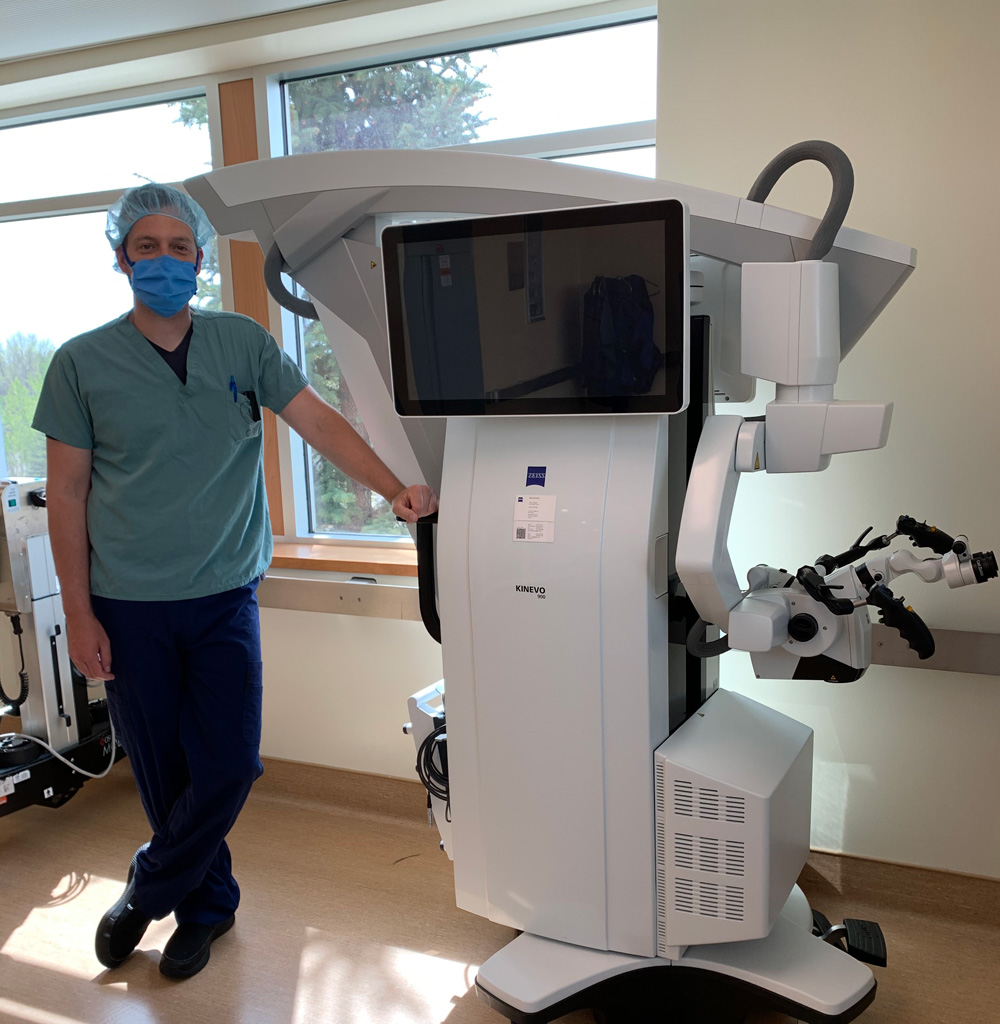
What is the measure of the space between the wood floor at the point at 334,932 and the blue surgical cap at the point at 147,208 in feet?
5.53

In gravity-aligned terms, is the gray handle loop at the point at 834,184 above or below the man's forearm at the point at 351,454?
A: above

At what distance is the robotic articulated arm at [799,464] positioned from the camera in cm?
146

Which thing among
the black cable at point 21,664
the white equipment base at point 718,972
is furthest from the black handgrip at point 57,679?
the white equipment base at point 718,972

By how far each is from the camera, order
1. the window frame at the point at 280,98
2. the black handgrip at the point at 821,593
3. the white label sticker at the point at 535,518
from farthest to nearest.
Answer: the window frame at the point at 280,98, the white label sticker at the point at 535,518, the black handgrip at the point at 821,593

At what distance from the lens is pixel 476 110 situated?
267cm

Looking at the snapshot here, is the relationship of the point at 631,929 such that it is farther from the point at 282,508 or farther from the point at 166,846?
the point at 282,508

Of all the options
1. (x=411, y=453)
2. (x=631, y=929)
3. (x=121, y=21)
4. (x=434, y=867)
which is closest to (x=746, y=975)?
(x=631, y=929)

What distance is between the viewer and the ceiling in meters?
2.53

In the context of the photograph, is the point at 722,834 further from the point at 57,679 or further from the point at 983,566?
the point at 57,679

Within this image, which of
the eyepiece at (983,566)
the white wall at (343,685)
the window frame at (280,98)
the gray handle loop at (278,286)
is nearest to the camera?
the eyepiece at (983,566)

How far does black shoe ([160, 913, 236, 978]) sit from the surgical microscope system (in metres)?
0.76

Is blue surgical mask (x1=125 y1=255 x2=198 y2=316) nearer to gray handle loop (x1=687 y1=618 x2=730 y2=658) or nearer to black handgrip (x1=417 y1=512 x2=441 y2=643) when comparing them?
black handgrip (x1=417 y1=512 x2=441 y2=643)

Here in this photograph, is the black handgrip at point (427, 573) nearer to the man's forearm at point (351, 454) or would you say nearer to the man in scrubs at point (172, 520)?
the man in scrubs at point (172, 520)

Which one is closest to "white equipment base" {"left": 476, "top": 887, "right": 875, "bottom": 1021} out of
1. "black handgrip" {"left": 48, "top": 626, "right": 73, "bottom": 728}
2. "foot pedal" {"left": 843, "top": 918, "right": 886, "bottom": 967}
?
"foot pedal" {"left": 843, "top": 918, "right": 886, "bottom": 967}
